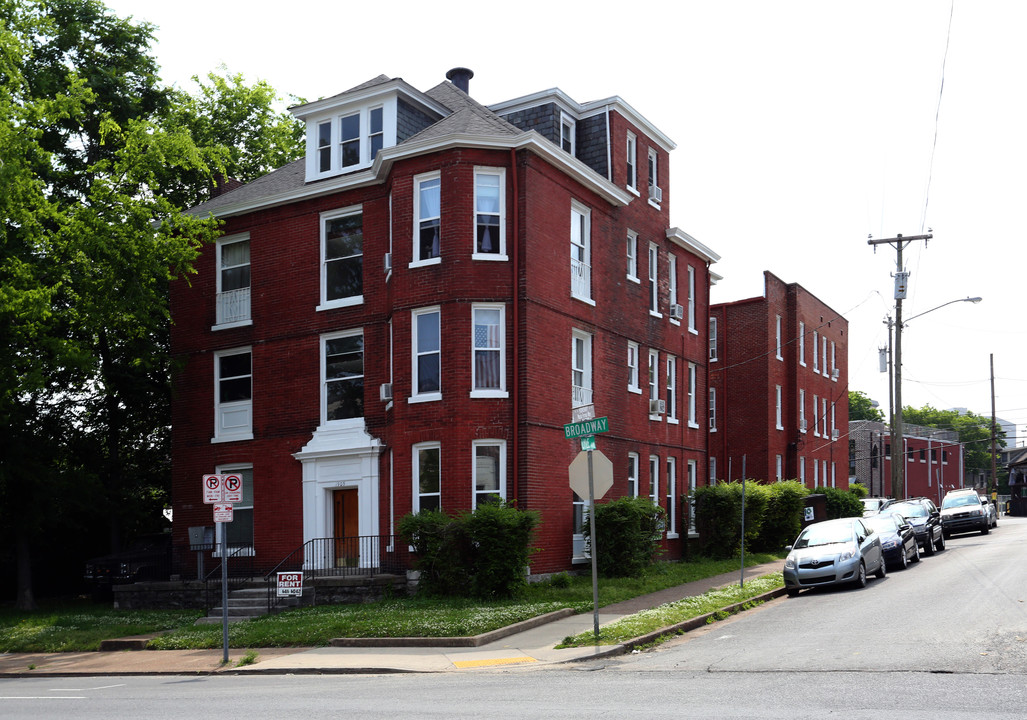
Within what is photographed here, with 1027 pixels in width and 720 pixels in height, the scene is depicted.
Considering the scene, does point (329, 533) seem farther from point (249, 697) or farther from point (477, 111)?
point (249, 697)

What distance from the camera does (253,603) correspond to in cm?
2314

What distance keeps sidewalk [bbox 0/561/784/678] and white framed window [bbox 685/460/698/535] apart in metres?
11.1

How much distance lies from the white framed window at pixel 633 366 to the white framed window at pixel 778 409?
15.8 m

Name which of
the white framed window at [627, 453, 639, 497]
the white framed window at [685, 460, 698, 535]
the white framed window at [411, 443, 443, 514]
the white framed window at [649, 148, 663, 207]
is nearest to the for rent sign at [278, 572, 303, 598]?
the white framed window at [411, 443, 443, 514]

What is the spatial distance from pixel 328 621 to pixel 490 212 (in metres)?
9.76

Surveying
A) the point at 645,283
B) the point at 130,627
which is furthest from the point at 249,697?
the point at 645,283

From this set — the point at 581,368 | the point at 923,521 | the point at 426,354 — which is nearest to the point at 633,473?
the point at 581,368

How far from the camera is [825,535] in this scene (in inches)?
892

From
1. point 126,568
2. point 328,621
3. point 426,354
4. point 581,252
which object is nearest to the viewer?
point 328,621

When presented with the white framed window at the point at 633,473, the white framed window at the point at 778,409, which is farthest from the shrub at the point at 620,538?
the white framed window at the point at 778,409

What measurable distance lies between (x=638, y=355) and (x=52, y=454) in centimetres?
1618

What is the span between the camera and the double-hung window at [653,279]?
30.4 m

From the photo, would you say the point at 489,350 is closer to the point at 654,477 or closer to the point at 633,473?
the point at 633,473

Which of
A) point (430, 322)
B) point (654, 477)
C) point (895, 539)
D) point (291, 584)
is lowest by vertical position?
point (291, 584)
